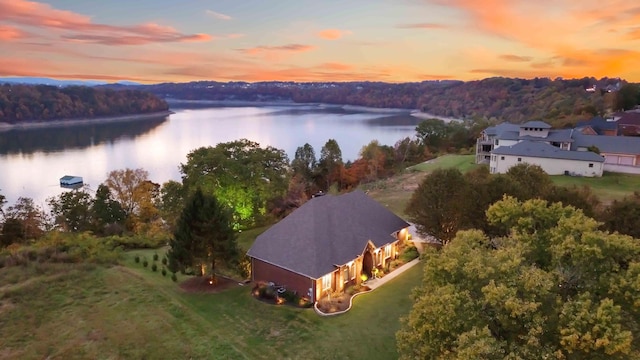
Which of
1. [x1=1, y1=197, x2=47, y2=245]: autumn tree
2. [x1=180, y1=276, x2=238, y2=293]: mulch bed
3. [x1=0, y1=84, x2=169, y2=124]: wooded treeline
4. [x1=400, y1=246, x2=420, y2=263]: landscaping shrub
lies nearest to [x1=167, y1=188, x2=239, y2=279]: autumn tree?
[x1=180, y1=276, x2=238, y2=293]: mulch bed

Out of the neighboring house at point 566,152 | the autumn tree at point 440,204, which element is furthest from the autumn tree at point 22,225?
the neighboring house at point 566,152

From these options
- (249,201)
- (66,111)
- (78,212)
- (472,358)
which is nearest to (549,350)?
(472,358)

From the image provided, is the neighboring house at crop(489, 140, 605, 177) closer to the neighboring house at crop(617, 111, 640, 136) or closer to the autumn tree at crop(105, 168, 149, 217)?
the neighboring house at crop(617, 111, 640, 136)

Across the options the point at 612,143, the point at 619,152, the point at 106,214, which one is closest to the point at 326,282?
the point at 106,214

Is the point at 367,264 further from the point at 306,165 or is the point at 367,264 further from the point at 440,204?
the point at 306,165

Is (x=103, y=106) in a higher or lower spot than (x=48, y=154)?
higher

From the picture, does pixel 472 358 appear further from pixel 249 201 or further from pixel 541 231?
pixel 249 201
